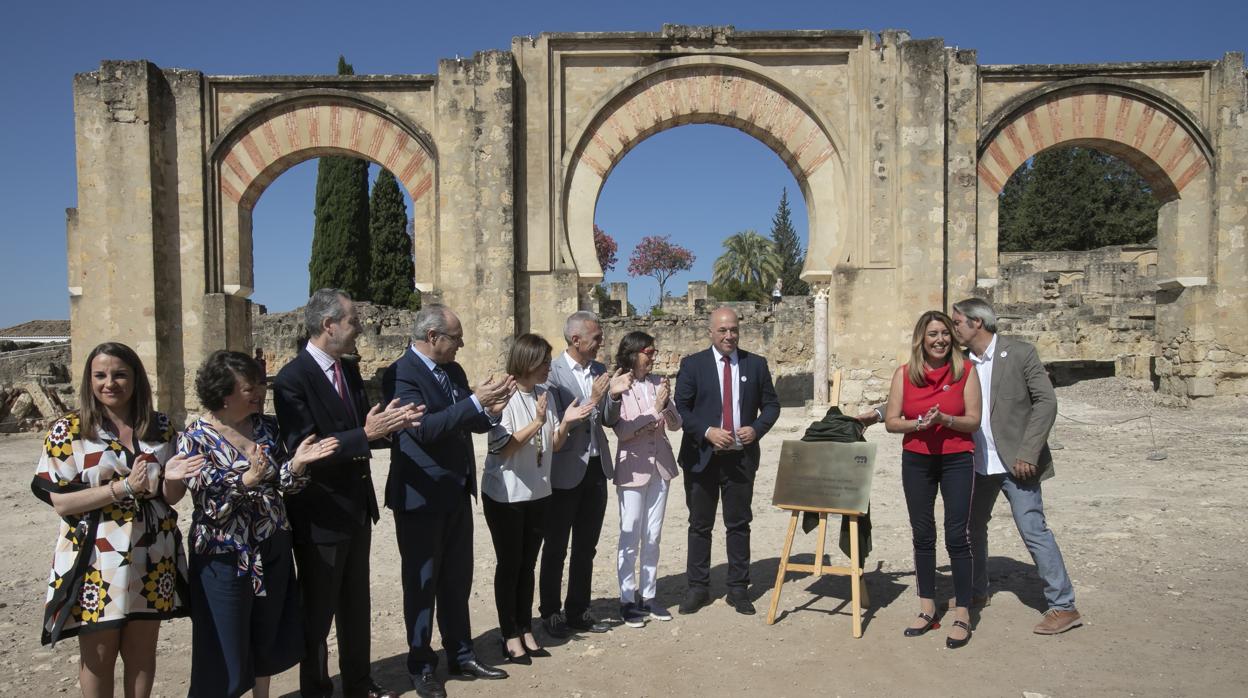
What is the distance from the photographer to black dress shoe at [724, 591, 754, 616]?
4.60m

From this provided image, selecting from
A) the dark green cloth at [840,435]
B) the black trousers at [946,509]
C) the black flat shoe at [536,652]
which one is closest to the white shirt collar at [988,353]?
the black trousers at [946,509]

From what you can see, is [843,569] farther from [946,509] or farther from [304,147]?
[304,147]

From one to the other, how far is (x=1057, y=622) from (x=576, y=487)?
258cm

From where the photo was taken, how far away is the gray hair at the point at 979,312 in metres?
4.40

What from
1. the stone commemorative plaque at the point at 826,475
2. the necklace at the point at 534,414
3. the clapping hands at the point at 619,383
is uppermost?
the clapping hands at the point at 619,383

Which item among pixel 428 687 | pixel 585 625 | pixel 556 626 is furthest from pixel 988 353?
pixel 428 687

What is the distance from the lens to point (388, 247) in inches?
1128

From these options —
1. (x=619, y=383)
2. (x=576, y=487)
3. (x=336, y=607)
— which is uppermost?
(x=619, y=383)

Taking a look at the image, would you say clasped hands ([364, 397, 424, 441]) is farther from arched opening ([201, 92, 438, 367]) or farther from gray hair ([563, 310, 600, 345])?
arched opening ([201, 92, 438, 367])

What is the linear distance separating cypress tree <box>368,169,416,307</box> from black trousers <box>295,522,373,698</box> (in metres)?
Result: 26.0

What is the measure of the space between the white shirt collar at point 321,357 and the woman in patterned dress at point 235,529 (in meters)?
0.31

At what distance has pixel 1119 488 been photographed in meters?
7.23

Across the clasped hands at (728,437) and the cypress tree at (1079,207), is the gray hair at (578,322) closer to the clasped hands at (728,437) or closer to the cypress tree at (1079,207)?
the clasped hands at (728,437)

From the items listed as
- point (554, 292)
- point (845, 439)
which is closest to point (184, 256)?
point (554, 292)
